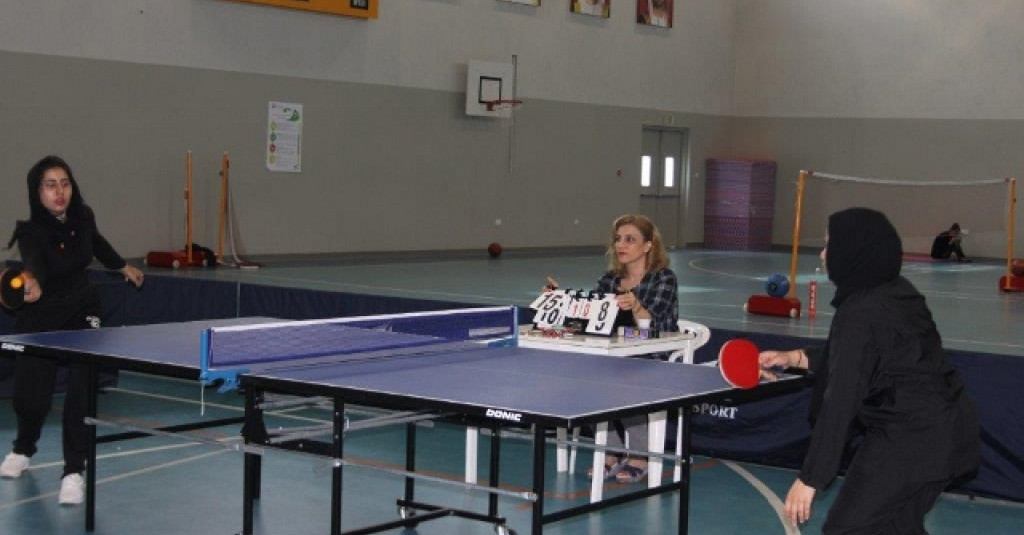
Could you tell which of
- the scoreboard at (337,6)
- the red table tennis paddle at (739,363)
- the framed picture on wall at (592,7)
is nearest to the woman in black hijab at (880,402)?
the red table tennis paddle at (739,363)

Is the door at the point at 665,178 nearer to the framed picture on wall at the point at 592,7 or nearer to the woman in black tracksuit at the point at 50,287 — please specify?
the framed picture on wall at the point at 592,7

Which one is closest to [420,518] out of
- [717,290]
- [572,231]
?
[717,290]

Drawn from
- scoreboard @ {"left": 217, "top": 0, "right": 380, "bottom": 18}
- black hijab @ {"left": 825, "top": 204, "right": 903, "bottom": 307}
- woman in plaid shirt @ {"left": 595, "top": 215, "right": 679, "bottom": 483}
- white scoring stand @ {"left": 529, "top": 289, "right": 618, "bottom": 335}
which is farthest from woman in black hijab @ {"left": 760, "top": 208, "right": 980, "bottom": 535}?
scoreboard @ {"left": 217, "top": 0, "right": 380, "bottom": 18}

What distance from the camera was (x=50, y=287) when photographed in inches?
279

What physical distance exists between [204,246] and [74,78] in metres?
2.79

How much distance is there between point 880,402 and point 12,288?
412cm

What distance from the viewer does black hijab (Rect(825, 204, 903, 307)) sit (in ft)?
13.4

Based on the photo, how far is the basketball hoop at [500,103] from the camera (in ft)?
71.3

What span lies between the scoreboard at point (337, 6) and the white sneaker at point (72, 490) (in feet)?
40.8

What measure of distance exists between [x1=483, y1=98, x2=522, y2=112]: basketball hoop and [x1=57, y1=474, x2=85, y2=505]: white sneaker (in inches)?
611

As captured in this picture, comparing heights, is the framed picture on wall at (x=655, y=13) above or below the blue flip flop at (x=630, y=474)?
above

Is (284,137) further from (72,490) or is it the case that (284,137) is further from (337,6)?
(72,490)

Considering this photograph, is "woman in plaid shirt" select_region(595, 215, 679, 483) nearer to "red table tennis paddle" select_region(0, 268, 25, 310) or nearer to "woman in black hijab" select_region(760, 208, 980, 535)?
"red table tennis paddle" select_region(0, 268, 25, 310)

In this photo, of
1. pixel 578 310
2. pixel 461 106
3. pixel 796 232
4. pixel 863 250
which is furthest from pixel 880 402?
pixel 461 106
